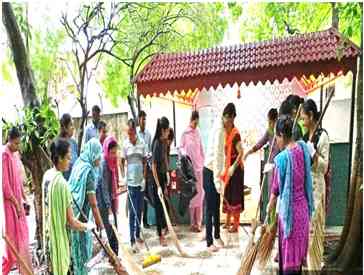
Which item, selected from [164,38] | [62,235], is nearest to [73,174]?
[62,235]

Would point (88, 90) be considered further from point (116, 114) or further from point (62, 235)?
point (62, 235)

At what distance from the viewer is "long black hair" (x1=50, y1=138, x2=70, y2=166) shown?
1.86 metres

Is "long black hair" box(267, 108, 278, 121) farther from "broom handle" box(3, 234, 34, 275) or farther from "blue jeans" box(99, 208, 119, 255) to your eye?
"broom handle" box(3, 234, 34, 275)

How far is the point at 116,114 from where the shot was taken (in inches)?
81.6

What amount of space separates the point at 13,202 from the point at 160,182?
A: 76 cm

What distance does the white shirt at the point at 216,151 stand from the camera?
2.03m

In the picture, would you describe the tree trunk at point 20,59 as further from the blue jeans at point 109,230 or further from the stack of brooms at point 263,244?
the stack of brooms at point 263,244

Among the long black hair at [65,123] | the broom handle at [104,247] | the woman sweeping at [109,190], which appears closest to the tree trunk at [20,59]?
the long black hair at [65,123]

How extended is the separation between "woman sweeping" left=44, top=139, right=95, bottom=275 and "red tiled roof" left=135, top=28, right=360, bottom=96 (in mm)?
545

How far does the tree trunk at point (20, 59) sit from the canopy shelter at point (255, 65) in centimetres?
56

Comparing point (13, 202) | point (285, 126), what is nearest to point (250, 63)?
A: point (285, 126)

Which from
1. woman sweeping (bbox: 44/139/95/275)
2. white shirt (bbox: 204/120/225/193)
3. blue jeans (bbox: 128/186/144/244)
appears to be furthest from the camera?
blue jeans (bbox: 128/186/144/244)

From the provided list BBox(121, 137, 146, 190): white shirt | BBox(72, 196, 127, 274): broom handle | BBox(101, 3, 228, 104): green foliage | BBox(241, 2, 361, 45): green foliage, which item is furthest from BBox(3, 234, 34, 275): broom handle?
BBox(241, 2, 361, 45): green foliage

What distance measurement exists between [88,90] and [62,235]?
754 mm
